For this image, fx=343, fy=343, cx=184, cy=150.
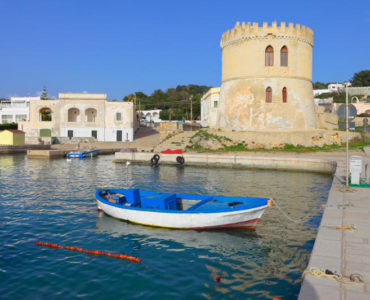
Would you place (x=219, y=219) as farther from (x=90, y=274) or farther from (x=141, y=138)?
(x=141, y=138)

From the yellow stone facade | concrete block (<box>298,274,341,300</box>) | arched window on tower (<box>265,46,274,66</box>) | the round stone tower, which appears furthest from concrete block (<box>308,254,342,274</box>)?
the yellow stone facade

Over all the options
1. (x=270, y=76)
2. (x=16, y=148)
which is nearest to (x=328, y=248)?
(x=270, y=76)

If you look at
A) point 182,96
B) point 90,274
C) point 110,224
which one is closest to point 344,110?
point 110,224

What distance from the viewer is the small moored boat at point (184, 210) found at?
1016 cm

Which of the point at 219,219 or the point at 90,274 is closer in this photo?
the point at 90,274

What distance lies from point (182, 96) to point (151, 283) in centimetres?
10652

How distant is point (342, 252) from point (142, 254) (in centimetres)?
483

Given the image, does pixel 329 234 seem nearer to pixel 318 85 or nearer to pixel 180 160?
pixel 180 160

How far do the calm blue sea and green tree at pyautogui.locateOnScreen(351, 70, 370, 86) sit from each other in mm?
112460

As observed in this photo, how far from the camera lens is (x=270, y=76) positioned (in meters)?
33.8

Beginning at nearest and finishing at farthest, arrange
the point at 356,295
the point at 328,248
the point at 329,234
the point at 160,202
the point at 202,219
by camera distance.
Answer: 1. the point at 356,295
2. the point at 328,248
3. the point at 329,234
4. the point at 202,219
5. the point at 160,202

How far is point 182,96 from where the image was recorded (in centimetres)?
11188

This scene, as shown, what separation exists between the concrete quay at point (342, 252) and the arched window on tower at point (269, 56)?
83.1 ft

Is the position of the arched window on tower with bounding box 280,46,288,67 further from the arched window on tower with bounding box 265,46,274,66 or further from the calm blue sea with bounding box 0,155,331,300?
the calm blue sea with bounding box 0,155,331,300
